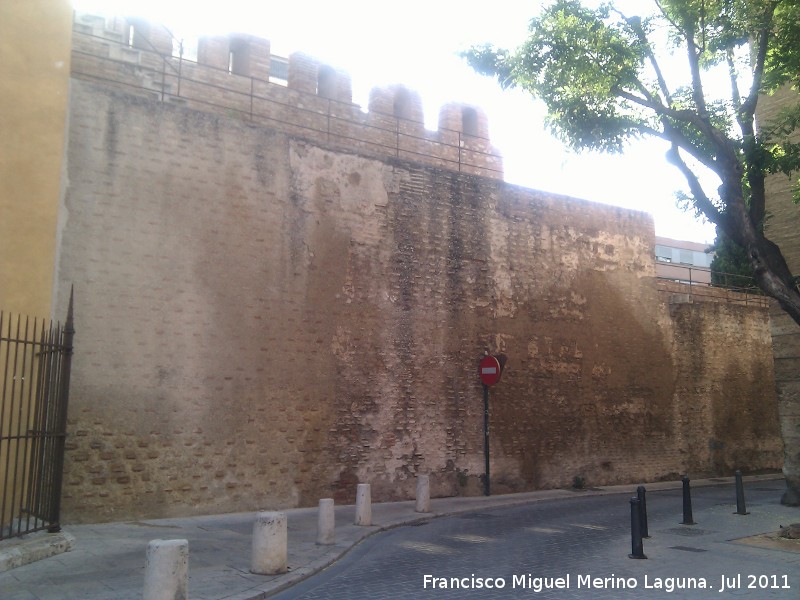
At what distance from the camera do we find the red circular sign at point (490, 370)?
14734 millimetres

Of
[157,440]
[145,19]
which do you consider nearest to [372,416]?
[157,440]

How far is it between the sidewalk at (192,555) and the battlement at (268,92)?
7.46m

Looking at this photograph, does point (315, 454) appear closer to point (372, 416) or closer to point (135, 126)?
point (372, 416)

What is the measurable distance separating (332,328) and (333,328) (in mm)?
20

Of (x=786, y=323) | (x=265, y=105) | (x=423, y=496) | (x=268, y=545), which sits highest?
(x=265, y=105)

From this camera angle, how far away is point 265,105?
17.5 m

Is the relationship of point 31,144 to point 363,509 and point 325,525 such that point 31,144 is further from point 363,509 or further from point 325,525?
point 363,509

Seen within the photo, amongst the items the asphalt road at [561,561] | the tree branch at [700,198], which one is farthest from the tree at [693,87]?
the asphalt road at [561,561]

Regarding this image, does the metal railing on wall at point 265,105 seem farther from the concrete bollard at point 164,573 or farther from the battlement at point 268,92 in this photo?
the concrete bollard at point 164,573

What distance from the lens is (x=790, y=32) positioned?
10531mm

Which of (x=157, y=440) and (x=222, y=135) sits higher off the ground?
(x=222, y=135)

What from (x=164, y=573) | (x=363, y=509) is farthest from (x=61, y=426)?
(x=363, y=509)

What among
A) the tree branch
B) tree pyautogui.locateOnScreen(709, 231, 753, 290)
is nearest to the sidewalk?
the tree branch

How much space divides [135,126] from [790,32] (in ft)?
34.1
